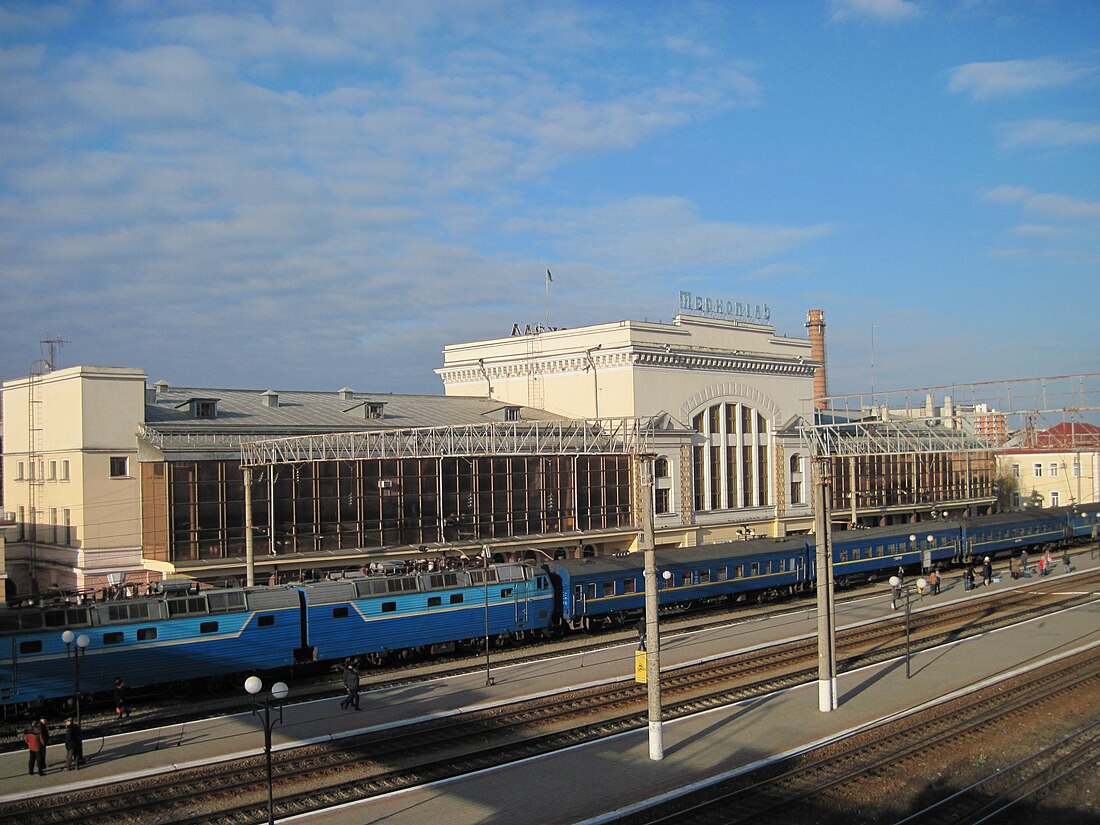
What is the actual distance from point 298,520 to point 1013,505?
7769cm

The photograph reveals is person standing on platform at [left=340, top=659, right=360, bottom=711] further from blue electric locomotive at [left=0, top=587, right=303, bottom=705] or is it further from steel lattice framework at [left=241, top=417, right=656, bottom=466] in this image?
steel lattice framework at [left=241, top=417, right=656, bottom=466]

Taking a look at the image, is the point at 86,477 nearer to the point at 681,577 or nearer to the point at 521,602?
the point at 521,602

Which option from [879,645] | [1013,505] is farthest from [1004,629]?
[1013,505]

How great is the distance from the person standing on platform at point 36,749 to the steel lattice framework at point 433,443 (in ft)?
53.8

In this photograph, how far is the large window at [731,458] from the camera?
63188mm

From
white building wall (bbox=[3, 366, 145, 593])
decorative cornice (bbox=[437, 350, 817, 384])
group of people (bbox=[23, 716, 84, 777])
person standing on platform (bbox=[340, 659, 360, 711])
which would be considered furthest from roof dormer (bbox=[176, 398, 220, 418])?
group of people (bbox=[23, 716, 84, 777])

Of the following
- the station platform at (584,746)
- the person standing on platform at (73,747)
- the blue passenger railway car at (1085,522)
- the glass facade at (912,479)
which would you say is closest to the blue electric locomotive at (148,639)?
the station platform at (584,746)

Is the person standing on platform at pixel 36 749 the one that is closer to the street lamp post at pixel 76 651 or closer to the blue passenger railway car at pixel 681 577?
the street lamp post at pixel 76 651


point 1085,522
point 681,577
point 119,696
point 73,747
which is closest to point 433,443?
point 681,577

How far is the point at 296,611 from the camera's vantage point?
32.2 metres

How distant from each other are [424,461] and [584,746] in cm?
2770

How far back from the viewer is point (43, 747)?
22391mm

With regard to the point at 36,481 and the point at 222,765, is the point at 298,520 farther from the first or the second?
the point at 222,765

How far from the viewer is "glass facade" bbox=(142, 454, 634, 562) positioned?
42531 mm
